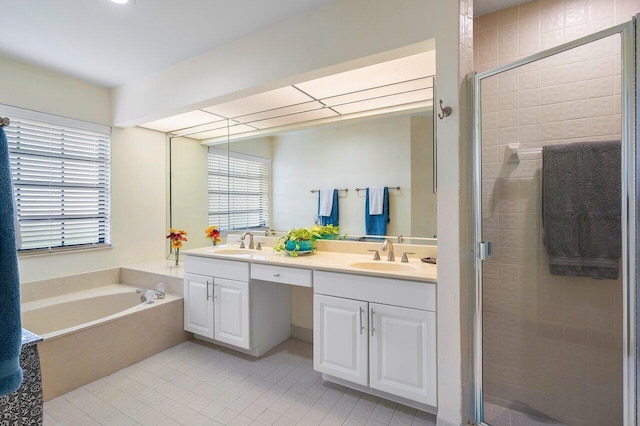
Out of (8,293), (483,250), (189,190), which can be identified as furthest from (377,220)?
(189,190)

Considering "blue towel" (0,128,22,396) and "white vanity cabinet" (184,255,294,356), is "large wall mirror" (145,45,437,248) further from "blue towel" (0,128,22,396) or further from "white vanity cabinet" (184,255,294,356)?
"blue towel" (0,128,22,396)

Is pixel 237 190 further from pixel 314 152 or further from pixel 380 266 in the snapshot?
pixel 380 266

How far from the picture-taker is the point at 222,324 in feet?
8.32

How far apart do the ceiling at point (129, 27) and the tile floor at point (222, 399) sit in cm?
252

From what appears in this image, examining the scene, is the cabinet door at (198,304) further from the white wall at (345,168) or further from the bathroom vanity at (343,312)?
the white wall at (345,168)

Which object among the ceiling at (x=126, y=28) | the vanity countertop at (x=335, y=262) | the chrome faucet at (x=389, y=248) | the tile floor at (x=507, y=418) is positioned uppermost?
the ceiling at (x=126, y=28)

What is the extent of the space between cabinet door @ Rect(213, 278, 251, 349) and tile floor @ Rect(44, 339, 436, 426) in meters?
0.19

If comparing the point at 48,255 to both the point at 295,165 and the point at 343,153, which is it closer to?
the point at 295,165

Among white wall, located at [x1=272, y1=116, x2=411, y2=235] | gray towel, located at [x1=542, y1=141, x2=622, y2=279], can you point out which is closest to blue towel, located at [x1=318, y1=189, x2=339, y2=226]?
white wall, located at [x1=272, y1=116, x2=411, y2=235]

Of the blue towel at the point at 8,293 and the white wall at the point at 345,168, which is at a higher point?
the white wall at the point at 345,168

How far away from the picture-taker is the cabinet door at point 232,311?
2.41 metres

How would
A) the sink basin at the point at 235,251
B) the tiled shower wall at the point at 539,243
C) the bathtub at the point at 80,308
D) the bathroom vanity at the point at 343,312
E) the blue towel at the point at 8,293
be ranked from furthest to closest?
the sink basin at the point at 235,251 < the bathtub at the point at 80,308 < the bathroom vanity at the point at 343,312 < the tiled shower wall at the point at 539,243 < the blue towel at the point at 8,293

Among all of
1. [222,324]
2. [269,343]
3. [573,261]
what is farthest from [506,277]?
[222,324]

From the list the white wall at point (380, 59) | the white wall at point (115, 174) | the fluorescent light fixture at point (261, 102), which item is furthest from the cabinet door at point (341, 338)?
the white wall at point (115, 174)
